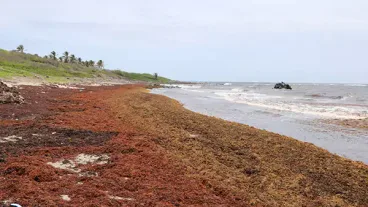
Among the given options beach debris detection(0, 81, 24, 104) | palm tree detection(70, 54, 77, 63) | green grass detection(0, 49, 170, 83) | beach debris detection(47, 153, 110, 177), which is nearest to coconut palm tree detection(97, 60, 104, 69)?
palm tree detection(70, 54, 77, 63)

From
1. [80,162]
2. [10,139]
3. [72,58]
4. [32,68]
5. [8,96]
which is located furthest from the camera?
[72,58]

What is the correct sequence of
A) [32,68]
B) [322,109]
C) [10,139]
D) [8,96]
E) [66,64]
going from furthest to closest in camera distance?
[66,64] → [32,68] → [322,109] → [8,96] → [10,139]

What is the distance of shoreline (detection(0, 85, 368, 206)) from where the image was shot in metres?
5.90

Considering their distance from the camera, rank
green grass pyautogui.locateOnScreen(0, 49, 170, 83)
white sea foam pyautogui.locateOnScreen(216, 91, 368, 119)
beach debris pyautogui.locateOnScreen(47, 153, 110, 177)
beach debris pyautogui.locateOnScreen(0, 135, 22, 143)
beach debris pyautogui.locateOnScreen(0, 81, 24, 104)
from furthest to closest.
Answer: green grass pyautogui.locateOnScreen(0, 49, 170, 83) → white sea foam pyautogui.locateOnScreen(216, 91, 368, 119) → beach debris pyautogui.locateOnScreen(0, 81, 24, 104) → beach debris pyautogui.locateOnScreen(0, 135, 22, 143) → beach debris pyautogui.locateOnScreen(47, 153, 110, 177)

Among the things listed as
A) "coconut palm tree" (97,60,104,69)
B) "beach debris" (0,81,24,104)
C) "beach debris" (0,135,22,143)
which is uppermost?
"coconut palm tree" (97,60,104,69)

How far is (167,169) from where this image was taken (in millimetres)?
7730

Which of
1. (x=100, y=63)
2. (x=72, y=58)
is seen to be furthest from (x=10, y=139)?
(x=100, y=63)

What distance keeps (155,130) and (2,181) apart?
750 centimetres

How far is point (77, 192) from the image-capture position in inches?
221

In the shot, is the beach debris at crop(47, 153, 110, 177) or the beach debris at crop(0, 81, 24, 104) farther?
the beach debris at crop(0, 81, 24, 104)

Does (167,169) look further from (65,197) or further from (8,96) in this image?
(8,96)

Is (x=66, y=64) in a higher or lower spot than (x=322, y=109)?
higher

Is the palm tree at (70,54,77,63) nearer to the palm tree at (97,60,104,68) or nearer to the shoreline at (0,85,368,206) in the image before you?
the palm tree at (97,60,104,68)

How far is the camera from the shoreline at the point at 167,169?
19.4ft
